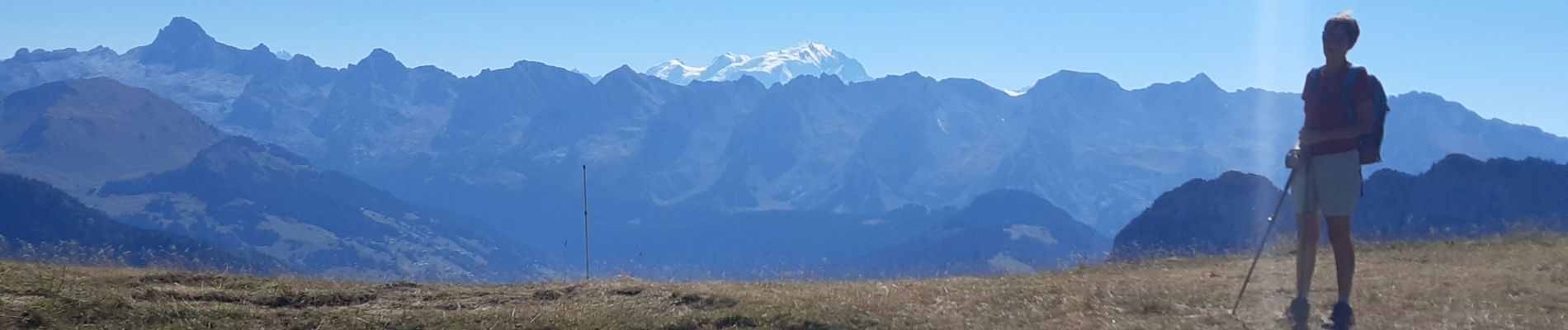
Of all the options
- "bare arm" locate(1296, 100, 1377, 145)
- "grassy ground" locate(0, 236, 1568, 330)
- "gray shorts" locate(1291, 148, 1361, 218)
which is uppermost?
"bare arm" locate(1296, 100, 1377, 145)

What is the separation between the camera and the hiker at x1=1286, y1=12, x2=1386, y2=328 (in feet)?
32.7

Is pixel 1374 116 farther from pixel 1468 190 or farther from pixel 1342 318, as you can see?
pixel 1468 190

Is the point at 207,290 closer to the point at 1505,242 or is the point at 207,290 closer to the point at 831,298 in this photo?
the point at 831,298

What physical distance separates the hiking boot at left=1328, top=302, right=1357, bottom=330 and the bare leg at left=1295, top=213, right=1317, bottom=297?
17.9 inches

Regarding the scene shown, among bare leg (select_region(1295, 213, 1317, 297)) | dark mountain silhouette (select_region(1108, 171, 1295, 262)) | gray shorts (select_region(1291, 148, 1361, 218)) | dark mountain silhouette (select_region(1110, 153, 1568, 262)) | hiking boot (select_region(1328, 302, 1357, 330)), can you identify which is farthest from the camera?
dark mountain silhouette (select_region(1108, 171, 1295, 262))

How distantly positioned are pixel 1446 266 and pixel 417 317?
11234 millimetres

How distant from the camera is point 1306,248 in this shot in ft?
34.0

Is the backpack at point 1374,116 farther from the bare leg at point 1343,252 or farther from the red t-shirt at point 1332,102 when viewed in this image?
the bare leg at point 1343,252

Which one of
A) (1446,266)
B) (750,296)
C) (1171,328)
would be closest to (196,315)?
(750,296)

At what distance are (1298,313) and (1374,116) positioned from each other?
1.77 metres

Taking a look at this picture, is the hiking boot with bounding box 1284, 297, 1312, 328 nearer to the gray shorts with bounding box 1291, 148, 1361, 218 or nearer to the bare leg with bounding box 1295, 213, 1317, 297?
the bare leg with bounding box 1295, 213, 1317, 297

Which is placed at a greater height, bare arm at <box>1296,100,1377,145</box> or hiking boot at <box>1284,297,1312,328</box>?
bare arm at <box>1296,100,1377,145</box>

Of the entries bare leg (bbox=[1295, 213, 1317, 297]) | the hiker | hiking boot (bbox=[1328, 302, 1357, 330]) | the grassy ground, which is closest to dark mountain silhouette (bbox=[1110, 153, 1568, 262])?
the grassy ground

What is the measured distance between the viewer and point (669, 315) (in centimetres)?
1127
